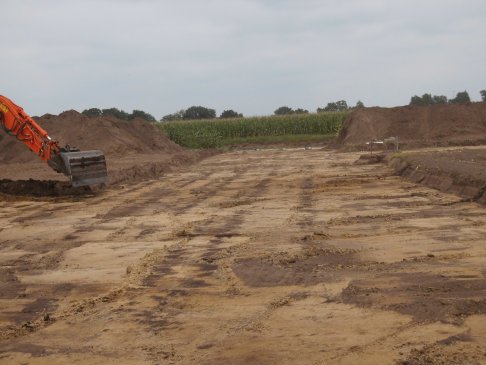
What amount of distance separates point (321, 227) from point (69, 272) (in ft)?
14.0

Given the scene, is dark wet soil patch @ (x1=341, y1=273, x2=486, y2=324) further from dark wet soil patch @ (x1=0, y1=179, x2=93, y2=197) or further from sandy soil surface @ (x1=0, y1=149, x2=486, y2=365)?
dark wet soil patch @ (x1=0, y1=179, x2=93, y2=197)

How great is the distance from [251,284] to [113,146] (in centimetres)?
2622

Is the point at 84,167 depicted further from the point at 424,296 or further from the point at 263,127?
the point at 263,127

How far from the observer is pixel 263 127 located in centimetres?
5244

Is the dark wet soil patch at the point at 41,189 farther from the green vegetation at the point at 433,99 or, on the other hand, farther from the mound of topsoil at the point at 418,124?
the green vegetation at the point at 433,99

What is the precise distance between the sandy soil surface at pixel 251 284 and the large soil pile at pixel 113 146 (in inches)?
420

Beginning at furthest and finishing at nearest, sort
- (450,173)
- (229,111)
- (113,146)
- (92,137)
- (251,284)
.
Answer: (229,111) → (92,137) → (113,146) → (450,173) → (251,284)

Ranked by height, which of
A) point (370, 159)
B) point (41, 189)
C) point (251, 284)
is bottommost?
point (251, 284)

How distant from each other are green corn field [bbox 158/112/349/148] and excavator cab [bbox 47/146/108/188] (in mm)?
32617

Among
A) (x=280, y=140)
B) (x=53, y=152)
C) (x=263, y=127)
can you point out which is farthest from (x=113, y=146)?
(x=263, y=127)

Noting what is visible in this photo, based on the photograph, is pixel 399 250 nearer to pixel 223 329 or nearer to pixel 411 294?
pixel 411 294

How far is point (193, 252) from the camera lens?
27.7 feet

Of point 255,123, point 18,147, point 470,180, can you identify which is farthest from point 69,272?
point 255,123

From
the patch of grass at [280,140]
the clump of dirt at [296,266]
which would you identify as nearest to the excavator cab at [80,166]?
the clump of dirt at [296,266]
